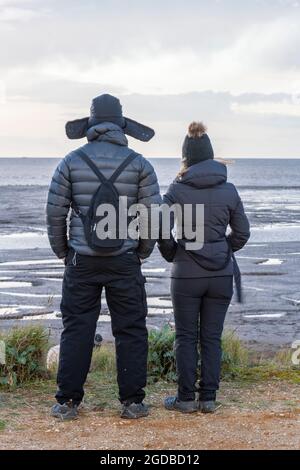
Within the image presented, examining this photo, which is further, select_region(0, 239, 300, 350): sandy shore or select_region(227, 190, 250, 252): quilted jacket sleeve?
select_region(0, 239, 300, 350): sandy shore

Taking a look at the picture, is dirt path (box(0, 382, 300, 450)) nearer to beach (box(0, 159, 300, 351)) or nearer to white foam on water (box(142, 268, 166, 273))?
beach (box(0, 159, 300, 351))

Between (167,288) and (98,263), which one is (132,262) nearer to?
(98,263)

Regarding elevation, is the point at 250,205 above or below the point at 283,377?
above

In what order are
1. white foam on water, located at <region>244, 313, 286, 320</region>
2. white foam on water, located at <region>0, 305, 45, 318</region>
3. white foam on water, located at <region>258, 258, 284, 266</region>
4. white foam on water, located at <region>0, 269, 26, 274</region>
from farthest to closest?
white foam on water, located at <region>258, 258, 284, 266</region>, white foam on water, located at <region>0, 269, 26, 274</region>, white foam on water, located at <region>244, 313, 286, 320</region>, white foam on water, located at <region>0, 305, 45, 318</region>

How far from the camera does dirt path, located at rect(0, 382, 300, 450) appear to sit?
6.20 m

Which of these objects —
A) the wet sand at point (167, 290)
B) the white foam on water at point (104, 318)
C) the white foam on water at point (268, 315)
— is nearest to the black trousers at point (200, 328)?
the wet sand at point (167, 290)

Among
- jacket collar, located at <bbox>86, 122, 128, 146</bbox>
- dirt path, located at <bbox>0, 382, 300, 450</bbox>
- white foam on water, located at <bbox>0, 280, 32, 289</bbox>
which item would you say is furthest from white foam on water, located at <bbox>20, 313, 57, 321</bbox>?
jacket collar, located at <bbox>86, 122, 128, 146</bbox>

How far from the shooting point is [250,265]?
20328mm

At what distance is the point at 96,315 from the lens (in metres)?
6.90

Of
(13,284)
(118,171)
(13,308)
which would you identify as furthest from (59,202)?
(13,284)
